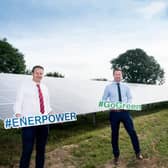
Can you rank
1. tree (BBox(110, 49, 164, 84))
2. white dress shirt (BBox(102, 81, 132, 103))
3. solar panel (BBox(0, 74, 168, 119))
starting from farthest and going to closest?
1. tree (BBox(110, 49, 164, 84))
2. solar panel (BBox(0, 74, 168, 119))
3. white dress shirt (BBox(102, 81, 132, 103))

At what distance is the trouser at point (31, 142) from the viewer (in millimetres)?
3785

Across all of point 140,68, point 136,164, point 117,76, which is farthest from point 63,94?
point 140,68

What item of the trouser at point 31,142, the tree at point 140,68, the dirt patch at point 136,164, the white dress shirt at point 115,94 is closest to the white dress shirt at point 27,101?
the trouser at point 31,142

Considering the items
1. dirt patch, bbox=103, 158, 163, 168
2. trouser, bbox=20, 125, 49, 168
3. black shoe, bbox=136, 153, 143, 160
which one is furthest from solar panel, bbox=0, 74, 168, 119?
black shoe, bbox=136, 153, 143, 160

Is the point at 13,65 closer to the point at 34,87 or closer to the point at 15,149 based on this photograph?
the point at 15,149

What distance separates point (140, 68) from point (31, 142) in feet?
126

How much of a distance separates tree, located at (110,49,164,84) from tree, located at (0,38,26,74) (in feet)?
46.6

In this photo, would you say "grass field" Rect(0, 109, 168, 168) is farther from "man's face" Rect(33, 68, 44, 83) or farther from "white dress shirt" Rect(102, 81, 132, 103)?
"man's face" Rect(33, 68, 44, 83)

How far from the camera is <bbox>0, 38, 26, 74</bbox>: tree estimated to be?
34.4m

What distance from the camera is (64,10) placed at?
9.02 m

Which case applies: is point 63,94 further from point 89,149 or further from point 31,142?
point 31,142

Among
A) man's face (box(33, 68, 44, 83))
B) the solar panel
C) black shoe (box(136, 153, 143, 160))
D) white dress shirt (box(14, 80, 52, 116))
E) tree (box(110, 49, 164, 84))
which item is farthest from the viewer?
tree (box(110, 49, 164, 84))

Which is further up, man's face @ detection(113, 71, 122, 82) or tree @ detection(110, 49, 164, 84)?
tree @ detection(110, 49, 164, 84)

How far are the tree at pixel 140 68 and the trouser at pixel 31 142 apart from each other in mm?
37696
